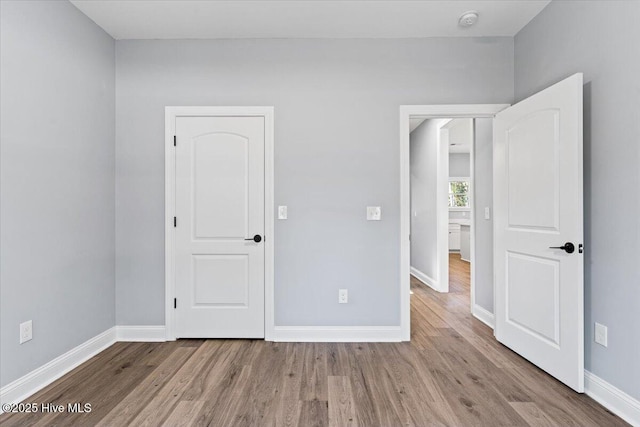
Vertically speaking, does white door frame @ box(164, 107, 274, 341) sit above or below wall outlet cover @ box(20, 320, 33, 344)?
above

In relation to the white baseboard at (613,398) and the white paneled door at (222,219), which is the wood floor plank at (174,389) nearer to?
the white paneled door at (222,219)

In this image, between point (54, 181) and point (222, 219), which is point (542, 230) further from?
point (54, 181)

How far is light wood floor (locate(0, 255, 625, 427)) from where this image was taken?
5.77ft

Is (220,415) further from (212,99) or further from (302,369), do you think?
(212,99)

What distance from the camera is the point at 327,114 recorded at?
9.23 ft

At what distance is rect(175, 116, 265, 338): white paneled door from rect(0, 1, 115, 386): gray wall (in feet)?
1.97

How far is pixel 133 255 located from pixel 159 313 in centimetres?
57

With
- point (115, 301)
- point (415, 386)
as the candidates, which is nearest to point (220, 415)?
point (415, 386)

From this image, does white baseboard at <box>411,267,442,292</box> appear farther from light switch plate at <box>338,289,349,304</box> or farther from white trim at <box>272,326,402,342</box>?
light switch plate at <box>338,289,349,304</box>

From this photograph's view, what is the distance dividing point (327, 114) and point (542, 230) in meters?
1.91

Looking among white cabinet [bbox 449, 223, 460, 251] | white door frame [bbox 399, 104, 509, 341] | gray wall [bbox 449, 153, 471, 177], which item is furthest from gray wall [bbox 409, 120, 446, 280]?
gray wall [bbox 449, 153, 471, 177]

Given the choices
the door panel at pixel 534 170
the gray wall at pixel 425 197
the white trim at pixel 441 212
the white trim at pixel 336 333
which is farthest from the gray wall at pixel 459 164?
the white trim at pixel 336 333

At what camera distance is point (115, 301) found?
2842mm

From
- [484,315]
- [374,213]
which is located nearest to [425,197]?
[484,315]
